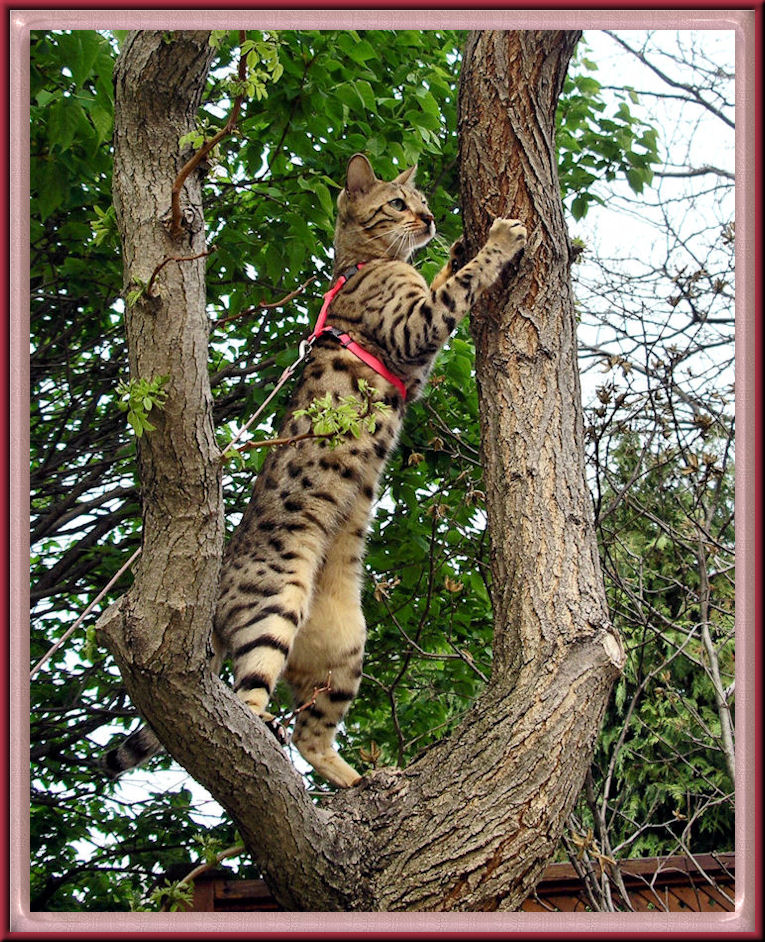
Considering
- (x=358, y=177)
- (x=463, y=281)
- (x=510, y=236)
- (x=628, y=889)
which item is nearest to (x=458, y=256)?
(x=463, y=281)

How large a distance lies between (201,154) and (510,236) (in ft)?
5.32

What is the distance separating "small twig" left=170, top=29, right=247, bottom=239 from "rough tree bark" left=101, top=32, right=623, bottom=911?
0.06 metres

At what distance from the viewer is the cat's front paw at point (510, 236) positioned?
372 centimetres

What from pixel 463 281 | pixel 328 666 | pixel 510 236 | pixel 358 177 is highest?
pixel 358 177

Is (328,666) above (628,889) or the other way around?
above

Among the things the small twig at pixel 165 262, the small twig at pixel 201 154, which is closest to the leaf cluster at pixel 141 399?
the small twig at pixel 165 262

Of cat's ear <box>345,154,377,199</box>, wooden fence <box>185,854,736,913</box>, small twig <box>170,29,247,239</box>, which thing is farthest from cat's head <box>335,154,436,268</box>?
wooden fence <box>185,854,736,913</box>

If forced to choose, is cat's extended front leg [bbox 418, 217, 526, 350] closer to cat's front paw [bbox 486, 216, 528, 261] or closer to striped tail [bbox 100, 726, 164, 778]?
cat's front paw [bbox 486, 216, 528, 261]

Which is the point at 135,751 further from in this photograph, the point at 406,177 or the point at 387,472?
the point at 406,177

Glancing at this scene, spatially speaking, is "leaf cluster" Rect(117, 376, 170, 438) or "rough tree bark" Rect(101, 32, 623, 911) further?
"rough tree bark" Rect(101, 32, 623, 911)

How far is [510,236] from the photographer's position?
372cm

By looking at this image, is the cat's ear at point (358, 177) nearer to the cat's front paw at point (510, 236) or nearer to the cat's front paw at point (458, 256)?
the cat's front paw at point (458, 256)

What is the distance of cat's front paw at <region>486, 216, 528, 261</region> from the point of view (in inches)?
147

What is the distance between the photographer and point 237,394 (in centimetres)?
568
